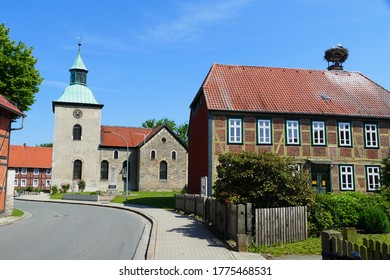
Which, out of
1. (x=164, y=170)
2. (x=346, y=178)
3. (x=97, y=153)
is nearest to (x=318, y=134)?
(x=346, y=178)

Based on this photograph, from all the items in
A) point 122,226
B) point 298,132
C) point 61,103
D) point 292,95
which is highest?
point 61,103

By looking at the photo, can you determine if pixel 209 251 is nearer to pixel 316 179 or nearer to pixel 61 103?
pixel 316 179

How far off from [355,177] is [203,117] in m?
10.7

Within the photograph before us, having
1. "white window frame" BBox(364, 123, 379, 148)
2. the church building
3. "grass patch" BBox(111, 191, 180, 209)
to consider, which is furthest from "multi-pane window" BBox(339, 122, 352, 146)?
the church building

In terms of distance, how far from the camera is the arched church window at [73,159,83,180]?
45.7 m

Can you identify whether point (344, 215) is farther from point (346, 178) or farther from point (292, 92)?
point (292, 92)

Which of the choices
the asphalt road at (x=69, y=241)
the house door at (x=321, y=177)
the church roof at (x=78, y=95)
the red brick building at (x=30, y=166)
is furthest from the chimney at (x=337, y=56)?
the red brick building at (x=30, y=166)

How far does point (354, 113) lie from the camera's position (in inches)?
958

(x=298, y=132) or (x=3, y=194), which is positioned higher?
(x=298, y=132)

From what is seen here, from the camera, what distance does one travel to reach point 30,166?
2559 inches

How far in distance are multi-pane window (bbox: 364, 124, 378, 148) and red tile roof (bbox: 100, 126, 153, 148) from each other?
2897cm
